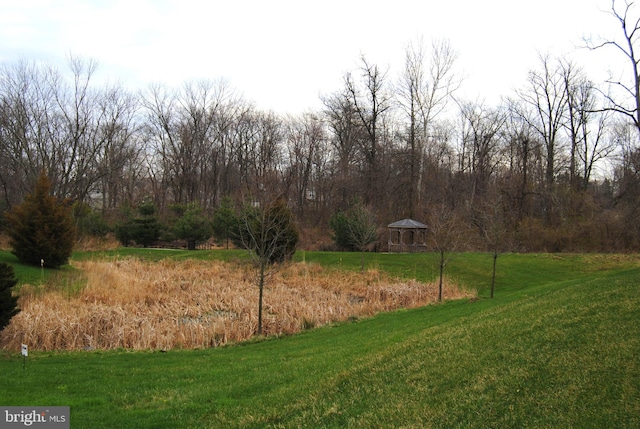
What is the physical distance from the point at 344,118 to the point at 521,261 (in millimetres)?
19487

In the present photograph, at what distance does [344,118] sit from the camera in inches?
1501

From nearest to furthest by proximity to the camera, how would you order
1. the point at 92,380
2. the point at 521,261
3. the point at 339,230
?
1. the point at 92,380
2. the point at 521,261
3. the point at 339,230

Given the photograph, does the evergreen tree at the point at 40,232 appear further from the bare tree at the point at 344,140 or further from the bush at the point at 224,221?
the bare tree at the point at 344,140

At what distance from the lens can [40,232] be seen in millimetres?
16578

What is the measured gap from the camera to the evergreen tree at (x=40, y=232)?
16.5 meters

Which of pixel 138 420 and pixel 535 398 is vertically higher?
pixel 535 398

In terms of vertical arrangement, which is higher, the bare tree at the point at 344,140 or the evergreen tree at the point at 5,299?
the bare tree at the point at 344,140

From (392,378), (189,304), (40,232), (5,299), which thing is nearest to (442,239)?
(189,304)

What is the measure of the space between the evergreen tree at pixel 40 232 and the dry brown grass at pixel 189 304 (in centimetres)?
118

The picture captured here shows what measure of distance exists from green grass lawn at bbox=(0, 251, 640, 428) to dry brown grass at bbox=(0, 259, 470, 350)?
3.63 ft

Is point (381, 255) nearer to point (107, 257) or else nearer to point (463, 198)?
point (107, 257)

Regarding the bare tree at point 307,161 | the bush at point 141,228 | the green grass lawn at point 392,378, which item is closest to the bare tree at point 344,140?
the bare tree at point 307,161

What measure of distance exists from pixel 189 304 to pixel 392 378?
353 inches

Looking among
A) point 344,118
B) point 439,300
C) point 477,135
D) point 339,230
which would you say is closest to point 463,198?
point 477,135
